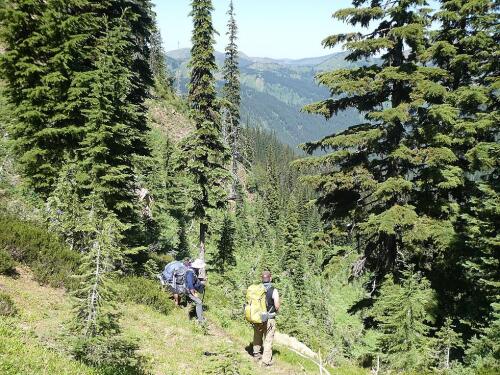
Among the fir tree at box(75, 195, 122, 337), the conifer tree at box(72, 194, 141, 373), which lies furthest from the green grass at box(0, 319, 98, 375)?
the fir tree at box(75, 195, 122, 337)

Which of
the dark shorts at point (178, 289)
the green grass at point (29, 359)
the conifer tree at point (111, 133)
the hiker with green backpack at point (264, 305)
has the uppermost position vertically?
the conifer tree at point (111, 133)

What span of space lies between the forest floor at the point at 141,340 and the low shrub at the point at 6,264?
0.29 metres

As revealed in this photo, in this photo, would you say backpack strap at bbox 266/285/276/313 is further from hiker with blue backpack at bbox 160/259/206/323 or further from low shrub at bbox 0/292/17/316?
low shrub at bbox 0/292/17/316

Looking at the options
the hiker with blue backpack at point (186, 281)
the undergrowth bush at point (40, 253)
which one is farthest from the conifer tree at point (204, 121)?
the undergrowth bush at point (40, 253)

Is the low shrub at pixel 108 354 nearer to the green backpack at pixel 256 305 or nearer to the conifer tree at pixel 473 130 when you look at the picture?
the green backpack at pixel 256 305

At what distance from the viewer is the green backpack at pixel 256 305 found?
10.5m

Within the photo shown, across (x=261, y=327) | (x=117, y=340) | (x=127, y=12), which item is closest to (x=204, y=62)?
(x=127, y=12)

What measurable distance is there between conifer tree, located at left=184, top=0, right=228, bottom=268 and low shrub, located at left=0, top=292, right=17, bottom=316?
16.1 meters

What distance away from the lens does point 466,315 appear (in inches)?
523

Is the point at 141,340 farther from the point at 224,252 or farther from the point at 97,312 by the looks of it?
the point at 224,252

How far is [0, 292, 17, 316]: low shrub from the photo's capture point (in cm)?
898

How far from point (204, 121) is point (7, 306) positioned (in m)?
17.1

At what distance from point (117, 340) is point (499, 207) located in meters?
10.7

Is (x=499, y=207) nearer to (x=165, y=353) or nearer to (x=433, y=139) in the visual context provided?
(x=433, y=139)
